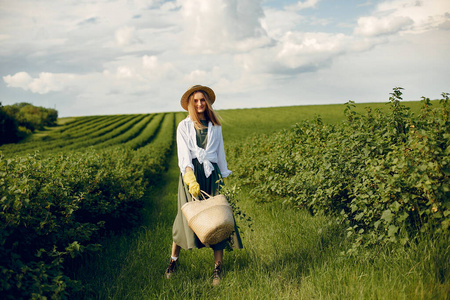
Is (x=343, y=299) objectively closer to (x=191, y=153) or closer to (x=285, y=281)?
(x=285, y=281)

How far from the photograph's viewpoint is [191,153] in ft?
12.7

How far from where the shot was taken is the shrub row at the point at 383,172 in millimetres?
3135

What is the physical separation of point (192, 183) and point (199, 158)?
424 millimetres

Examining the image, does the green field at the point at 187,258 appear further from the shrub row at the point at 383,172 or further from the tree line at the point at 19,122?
the tree line at the point at 19,122

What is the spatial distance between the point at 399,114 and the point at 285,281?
8.54ft

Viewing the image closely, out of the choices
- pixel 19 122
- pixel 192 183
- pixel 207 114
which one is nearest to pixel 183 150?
pixel 192 183

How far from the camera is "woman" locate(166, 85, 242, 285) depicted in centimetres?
370

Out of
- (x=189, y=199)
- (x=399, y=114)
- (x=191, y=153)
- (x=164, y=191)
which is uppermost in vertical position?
(x=399, y=114)

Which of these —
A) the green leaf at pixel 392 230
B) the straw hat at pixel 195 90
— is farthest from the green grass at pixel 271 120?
the green leaf at pixel 392 230

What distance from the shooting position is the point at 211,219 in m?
3.15

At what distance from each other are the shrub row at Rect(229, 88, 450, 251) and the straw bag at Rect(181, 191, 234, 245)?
134 centimetres

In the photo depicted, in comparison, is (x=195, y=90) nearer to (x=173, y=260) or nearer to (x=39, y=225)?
(x=173, y=260)

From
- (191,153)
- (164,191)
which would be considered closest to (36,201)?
(191,153)

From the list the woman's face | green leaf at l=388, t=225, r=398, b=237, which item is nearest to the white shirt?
the woman's face
